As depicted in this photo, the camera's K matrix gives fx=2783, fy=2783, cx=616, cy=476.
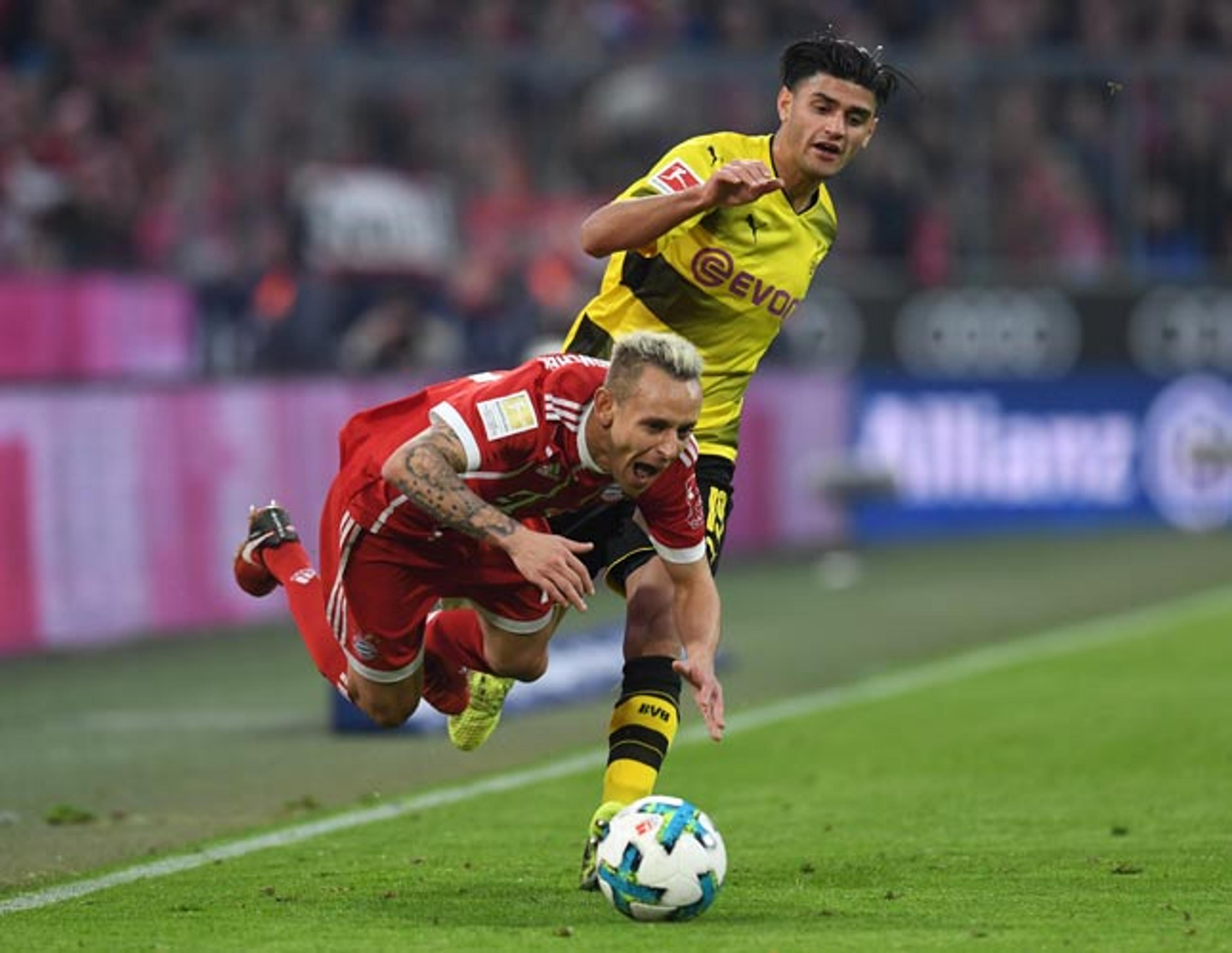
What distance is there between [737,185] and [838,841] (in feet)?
7.89

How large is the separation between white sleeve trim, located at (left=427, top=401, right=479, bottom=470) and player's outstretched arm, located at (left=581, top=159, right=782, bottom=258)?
717 millimetres

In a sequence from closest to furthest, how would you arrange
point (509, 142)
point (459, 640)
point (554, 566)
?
point (554, 566)
point (459, 640)
point (509, 142)

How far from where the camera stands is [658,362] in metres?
7.29

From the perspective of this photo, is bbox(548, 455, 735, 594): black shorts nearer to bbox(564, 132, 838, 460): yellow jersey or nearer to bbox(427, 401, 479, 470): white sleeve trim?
bbox(564, 132, 838, 460): yellow jersey

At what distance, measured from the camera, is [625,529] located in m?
8.72

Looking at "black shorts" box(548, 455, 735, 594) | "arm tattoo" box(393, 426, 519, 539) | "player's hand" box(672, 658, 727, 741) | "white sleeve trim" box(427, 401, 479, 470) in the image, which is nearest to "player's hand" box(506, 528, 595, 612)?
"arm tattoo" box(393, 426, 519, 539)

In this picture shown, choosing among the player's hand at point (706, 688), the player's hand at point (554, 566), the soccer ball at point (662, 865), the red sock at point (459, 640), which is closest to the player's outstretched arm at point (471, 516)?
the player's hand at point (554, 566)

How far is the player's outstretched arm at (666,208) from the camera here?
7.78 m

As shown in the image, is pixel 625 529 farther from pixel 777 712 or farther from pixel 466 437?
pixel 777 712

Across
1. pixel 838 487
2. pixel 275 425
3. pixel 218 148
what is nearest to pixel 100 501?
pixel 275 425

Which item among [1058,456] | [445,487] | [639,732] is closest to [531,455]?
[445,487]

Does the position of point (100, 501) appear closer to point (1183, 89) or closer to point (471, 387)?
point (471, 387)

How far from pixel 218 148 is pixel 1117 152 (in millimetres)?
8314

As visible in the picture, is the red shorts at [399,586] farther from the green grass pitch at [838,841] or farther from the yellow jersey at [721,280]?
the yellow jersey at [721,280]
